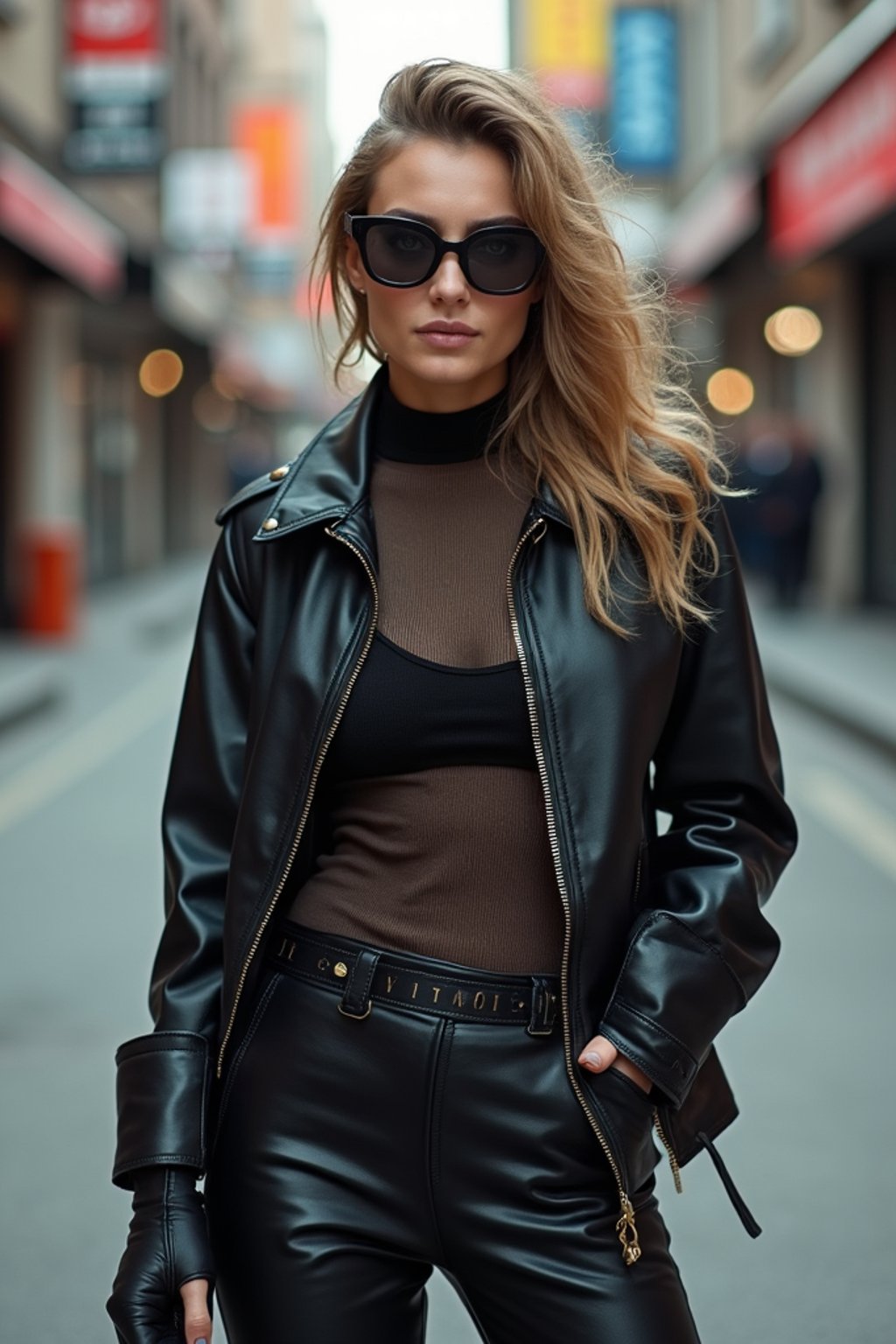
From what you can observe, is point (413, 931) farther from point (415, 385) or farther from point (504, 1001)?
point (415, 385)

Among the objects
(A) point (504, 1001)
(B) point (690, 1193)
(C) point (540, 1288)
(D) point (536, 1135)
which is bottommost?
(B) point (690, 1193)

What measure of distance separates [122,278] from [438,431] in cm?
1992

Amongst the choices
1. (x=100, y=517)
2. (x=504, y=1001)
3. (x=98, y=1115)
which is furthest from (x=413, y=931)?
(x=100, y=517)

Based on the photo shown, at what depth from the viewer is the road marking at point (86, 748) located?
9.77m

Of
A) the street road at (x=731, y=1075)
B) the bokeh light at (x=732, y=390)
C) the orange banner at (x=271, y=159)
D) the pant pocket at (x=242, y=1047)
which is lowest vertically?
the street road at (x=731, y=1075)

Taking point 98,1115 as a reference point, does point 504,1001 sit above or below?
above

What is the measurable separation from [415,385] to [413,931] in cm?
64

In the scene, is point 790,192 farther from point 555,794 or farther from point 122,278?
point 555,794

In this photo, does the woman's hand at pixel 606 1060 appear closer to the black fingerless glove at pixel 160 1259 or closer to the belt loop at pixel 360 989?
the belt loop at pixel 360 989

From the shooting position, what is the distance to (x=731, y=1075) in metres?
5.19

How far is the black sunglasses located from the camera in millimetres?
2029

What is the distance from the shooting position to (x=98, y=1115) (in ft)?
15.9

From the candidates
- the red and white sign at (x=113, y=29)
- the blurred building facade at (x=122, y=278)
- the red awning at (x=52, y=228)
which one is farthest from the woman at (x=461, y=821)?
the red and white sign at (x=113, y=29)

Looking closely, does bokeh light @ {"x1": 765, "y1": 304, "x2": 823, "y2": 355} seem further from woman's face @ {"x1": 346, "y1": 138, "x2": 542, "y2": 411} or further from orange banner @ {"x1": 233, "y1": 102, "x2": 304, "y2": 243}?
woman's face @ {"x1": 346, "y1": 138, "x2": 542, "y2": 411}
